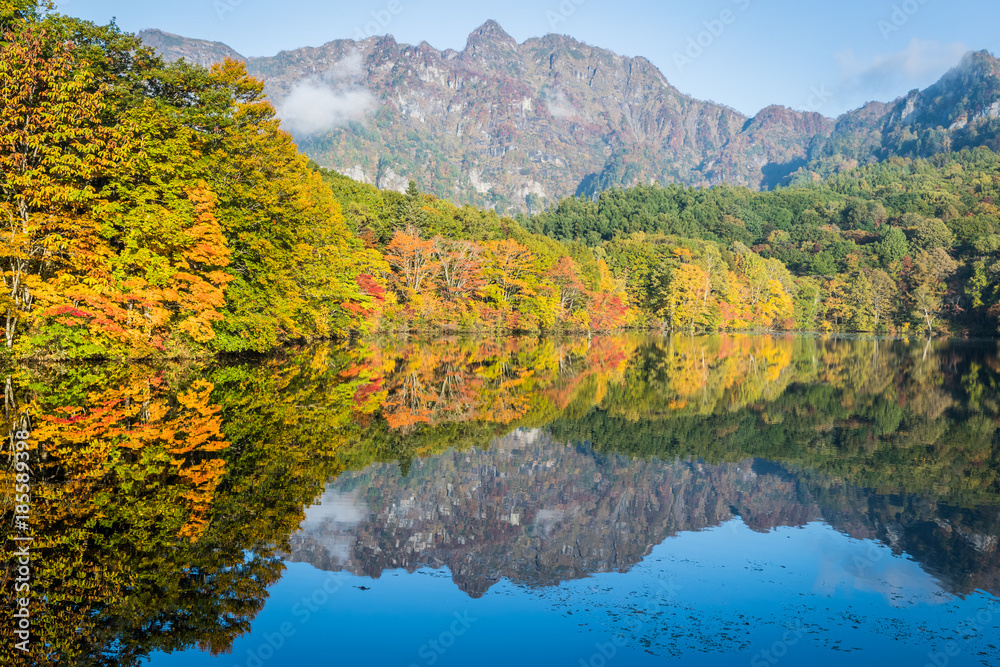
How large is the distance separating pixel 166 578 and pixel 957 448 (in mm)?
15179

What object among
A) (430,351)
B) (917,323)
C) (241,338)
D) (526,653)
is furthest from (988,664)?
(917,323)

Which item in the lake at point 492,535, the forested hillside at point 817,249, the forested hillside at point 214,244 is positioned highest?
the forested hillside at point 817,249

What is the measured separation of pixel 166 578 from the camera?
586 cm

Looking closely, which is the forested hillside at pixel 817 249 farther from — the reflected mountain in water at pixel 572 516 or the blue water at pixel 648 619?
the blue water at pixel 648 619

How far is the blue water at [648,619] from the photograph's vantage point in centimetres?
524

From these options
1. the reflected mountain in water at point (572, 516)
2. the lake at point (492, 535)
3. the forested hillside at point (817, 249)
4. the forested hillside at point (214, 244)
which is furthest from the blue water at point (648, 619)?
the forested hillside at point (817, 249)

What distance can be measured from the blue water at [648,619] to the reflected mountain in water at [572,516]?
1.10ft

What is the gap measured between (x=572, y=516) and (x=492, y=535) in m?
1.47

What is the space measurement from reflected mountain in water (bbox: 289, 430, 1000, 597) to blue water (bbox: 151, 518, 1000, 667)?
0.34m

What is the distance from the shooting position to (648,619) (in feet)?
19.4

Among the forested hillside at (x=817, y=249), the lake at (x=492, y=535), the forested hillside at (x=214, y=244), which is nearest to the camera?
the lake at (x=492, y=535)

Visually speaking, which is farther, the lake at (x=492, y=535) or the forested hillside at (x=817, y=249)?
the forested hillside at (x=817, y=249)

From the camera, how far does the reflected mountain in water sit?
7133 millimetres

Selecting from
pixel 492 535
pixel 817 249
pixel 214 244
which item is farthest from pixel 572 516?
pixel 817 249
